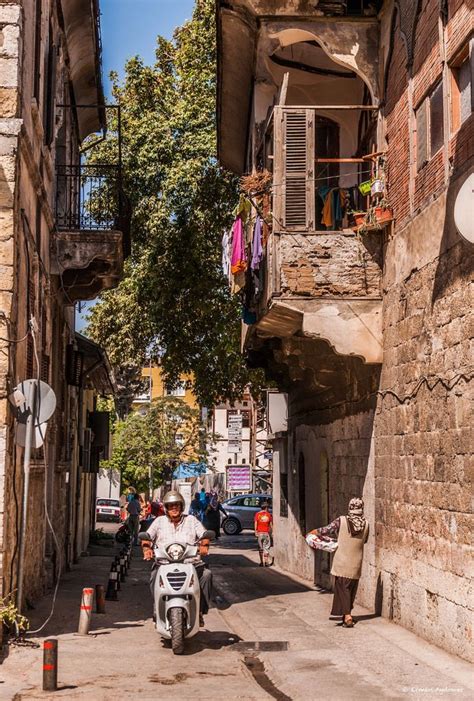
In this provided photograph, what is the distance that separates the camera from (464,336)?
33.2 feet

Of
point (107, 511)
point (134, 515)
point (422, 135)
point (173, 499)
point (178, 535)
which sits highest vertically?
point (422, 135)

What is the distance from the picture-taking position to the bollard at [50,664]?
8320 mm

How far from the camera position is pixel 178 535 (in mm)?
11508

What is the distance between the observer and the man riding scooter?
11.4 meters

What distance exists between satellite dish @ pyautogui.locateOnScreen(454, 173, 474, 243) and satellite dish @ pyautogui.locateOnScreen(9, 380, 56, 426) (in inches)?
173

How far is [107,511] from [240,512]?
11.7 m

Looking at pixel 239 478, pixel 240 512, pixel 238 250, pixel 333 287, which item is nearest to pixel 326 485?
pixel 238 250

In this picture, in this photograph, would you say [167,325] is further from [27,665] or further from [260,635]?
[27,665]

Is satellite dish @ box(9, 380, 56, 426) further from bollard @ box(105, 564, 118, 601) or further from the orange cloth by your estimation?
the orange cloth

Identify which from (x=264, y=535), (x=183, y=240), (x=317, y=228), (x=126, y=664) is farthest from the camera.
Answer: (x=183, y=240)

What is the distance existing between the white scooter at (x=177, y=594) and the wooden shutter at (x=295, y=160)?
4969mm

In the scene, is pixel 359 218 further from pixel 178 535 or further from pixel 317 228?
pixel 178 535

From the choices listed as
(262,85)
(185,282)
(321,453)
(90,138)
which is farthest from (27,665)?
(90,138)

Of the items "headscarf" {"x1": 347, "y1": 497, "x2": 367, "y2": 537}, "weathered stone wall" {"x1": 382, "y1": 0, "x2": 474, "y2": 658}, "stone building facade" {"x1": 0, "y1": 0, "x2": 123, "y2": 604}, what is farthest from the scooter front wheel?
"headscarf" {"x1": 347, "y1": 497, "x2": 367, "y2": 537}
